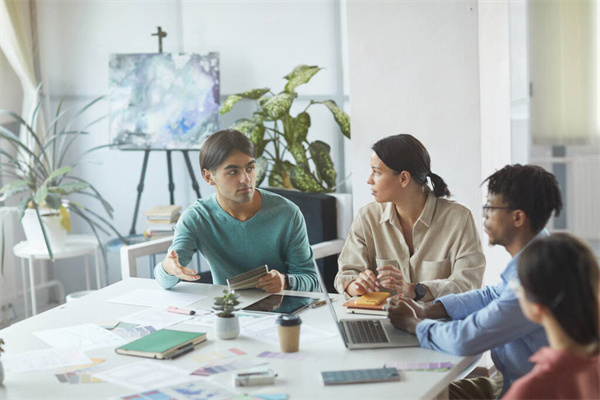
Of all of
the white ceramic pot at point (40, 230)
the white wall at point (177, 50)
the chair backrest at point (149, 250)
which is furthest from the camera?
the white wall at point (177, 50)

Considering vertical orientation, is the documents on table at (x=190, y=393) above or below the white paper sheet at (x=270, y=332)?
below

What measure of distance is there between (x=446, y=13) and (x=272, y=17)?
5.21ft

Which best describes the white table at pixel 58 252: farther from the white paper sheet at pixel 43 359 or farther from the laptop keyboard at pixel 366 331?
the laptop keyboard at pixel 366 331

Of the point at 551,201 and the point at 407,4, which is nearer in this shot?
the point at 551,201

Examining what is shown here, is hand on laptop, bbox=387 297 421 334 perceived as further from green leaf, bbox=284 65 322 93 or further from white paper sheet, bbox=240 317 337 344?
green leaf, bbox=284 65 322 93

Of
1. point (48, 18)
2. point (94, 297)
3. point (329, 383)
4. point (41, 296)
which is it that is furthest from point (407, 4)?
point (41, 296)

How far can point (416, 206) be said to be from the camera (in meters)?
2.69

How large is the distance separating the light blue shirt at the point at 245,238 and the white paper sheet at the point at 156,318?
1.37 feet

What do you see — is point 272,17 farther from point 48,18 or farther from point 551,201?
point 551,201

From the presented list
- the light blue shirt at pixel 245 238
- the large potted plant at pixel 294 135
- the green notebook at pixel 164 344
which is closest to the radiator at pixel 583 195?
the large potted plant at pixel 294 135

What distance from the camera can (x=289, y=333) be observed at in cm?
196

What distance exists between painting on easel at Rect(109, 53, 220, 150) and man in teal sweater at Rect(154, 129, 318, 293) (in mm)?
1650

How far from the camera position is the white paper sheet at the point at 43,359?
6.39ft

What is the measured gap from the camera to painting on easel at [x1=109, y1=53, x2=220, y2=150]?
14.5 feet
